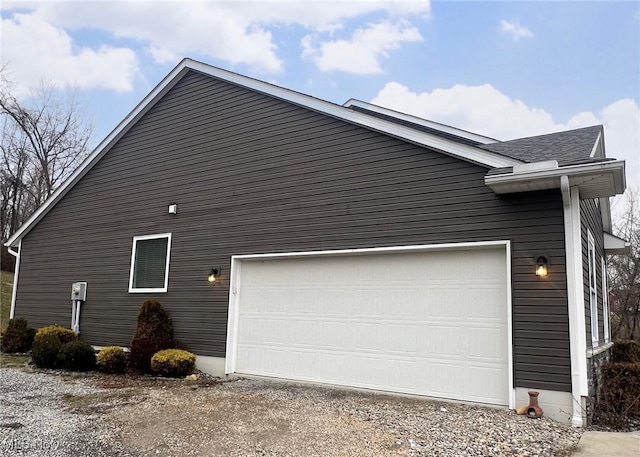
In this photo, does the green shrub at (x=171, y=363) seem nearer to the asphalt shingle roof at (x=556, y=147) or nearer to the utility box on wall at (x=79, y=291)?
the utility box on wall at (x=79, y=291)

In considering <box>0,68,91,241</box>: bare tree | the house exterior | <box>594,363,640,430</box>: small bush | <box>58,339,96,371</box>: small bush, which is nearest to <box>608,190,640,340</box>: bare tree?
the house exterior

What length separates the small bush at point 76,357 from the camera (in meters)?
8.48

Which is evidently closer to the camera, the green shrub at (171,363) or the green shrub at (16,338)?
the green shrub at (171,363)

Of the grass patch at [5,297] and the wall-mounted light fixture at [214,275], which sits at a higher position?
the wall-mounted light fixture at [214,275]

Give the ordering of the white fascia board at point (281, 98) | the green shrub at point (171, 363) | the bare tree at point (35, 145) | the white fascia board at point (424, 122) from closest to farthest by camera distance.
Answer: the white fascia board at point (281, 98) < the green shrub at point (171, 363) < the white fascia board at point (424, 122) < the bare tree at point (35, 145)

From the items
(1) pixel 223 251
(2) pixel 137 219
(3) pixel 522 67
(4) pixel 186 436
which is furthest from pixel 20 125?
(4) pixel 186 436

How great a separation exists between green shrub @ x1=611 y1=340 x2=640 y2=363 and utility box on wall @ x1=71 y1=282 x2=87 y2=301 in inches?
408

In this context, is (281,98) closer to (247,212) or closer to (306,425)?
(247,212)

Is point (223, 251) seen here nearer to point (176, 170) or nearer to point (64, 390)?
point (176, 170)

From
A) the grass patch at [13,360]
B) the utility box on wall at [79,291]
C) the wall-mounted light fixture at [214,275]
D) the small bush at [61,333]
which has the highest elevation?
the wall-mounted light fixture at [214,275]

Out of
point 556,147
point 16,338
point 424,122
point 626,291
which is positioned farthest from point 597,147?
point 16,338

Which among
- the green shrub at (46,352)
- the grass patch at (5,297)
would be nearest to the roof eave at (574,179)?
the green shrub at (46,352)

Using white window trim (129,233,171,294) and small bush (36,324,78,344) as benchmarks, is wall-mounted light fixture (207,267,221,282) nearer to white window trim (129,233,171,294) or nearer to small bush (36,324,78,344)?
white window trim (129,233,171,294)

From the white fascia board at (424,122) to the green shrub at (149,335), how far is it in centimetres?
512
